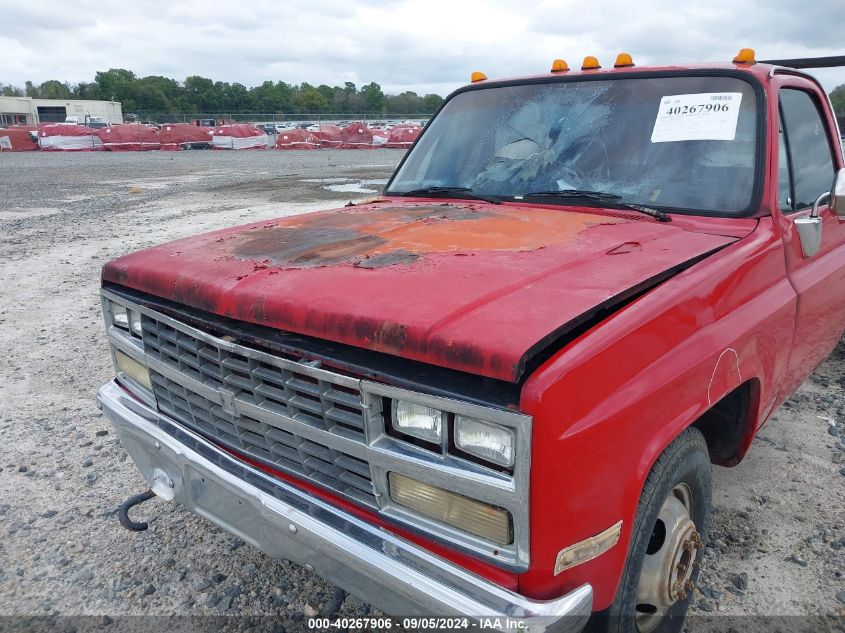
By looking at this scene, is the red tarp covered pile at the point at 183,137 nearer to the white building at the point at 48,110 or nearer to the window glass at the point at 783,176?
the window glass at the point at 783,176

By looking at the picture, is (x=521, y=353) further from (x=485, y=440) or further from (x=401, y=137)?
(x=401, y=137)

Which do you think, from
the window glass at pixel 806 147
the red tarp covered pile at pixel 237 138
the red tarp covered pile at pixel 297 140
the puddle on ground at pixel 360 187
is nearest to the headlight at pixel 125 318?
the window glass at pixel 806 147

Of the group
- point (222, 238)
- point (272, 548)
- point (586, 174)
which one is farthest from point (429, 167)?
point (272, 548)

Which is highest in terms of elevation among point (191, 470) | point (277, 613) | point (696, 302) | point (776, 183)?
point (776, 183)

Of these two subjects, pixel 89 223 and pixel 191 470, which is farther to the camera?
pixel 89 223

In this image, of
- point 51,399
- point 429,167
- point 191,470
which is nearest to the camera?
point 191,470

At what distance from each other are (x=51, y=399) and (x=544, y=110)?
360 cm

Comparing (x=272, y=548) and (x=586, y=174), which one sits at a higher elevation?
(x=586, y=174)

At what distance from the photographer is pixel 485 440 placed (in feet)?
5.28

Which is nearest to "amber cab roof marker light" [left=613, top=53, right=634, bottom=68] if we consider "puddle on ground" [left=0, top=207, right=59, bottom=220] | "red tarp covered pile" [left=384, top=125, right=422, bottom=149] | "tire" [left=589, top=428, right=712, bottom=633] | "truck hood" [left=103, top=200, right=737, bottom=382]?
"truck hood" [left=103, top=200, right=737, bottom=382]

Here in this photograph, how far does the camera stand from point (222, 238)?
9.18 ft

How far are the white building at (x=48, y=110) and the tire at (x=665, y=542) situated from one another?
76.4 metres

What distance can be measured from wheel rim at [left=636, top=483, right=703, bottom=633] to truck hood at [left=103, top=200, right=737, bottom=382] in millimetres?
781

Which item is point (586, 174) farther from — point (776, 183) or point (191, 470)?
point (191, 470)
